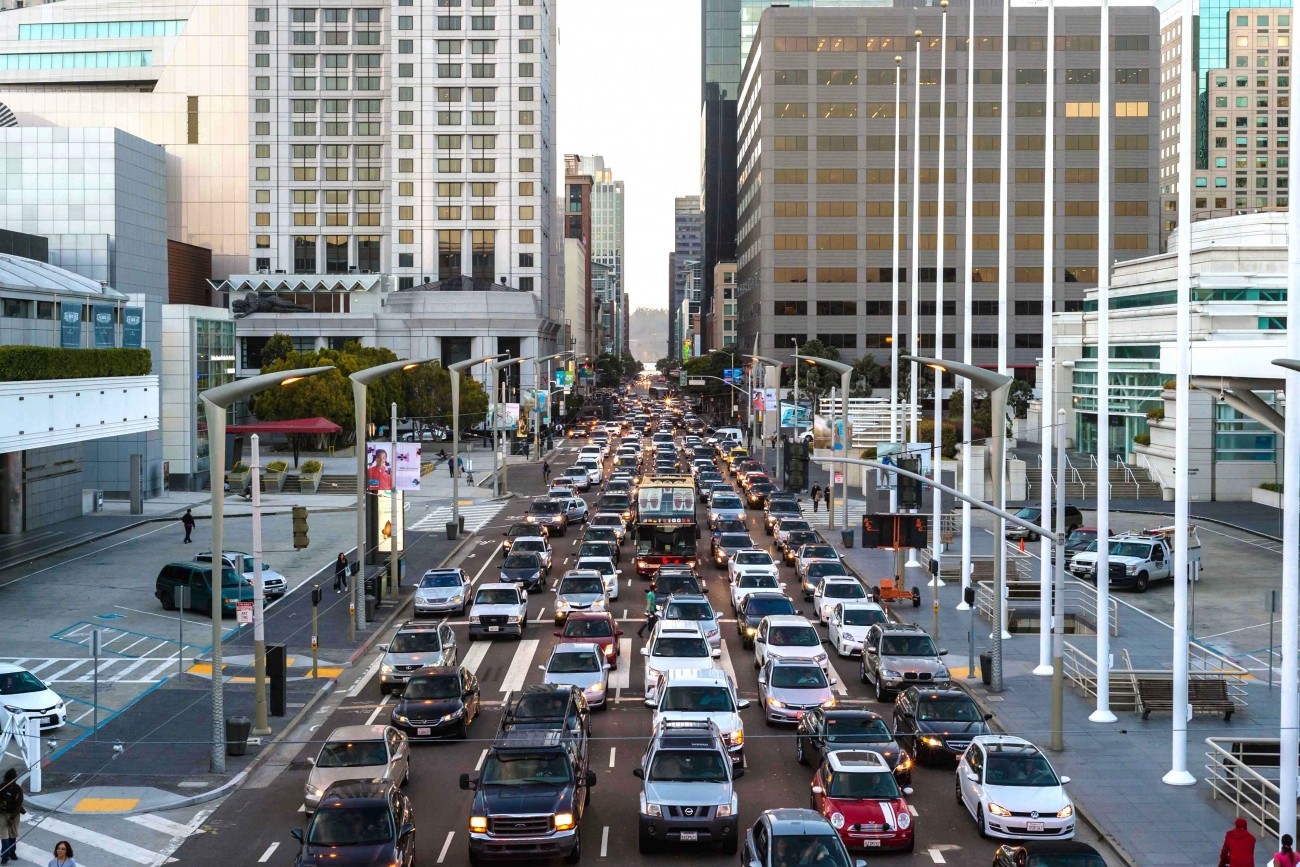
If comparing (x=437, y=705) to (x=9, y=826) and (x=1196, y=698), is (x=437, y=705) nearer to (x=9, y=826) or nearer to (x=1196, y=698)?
(x=9, y=826)

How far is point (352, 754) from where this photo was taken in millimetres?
23094

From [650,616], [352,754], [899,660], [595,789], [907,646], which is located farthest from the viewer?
[650,616]

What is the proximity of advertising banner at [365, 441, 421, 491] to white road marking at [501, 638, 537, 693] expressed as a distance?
7595 millimetres

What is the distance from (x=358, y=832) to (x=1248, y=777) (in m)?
15.4

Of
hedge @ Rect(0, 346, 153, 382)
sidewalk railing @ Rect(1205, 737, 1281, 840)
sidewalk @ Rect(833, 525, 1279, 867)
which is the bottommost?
sidewalk @ Rect(833, 525, 1279, 867)

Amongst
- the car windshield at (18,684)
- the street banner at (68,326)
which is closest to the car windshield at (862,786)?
the car windshield at (18,684)

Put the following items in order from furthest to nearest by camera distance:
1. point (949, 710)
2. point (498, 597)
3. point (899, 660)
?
point (498, 597), point (899, 660), point (949, 710)

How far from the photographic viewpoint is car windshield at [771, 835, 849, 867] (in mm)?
17594

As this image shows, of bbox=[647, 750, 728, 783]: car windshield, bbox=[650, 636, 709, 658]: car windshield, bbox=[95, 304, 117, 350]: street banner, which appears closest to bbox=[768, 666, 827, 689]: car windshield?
bbox=[650, 636, 709, 658]: car windshield

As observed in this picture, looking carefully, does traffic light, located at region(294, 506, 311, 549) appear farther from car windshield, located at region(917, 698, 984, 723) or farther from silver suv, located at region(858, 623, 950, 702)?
car windshield, located at region(917, 698, 984, 723)

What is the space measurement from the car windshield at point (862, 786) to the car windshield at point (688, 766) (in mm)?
1803

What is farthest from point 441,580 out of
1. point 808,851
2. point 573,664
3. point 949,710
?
point 808,851

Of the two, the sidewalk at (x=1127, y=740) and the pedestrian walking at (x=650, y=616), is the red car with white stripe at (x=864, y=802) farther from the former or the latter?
the pedestrian walking at (x=650, y=616)

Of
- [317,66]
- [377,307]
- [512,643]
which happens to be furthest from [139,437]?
[317,66]
